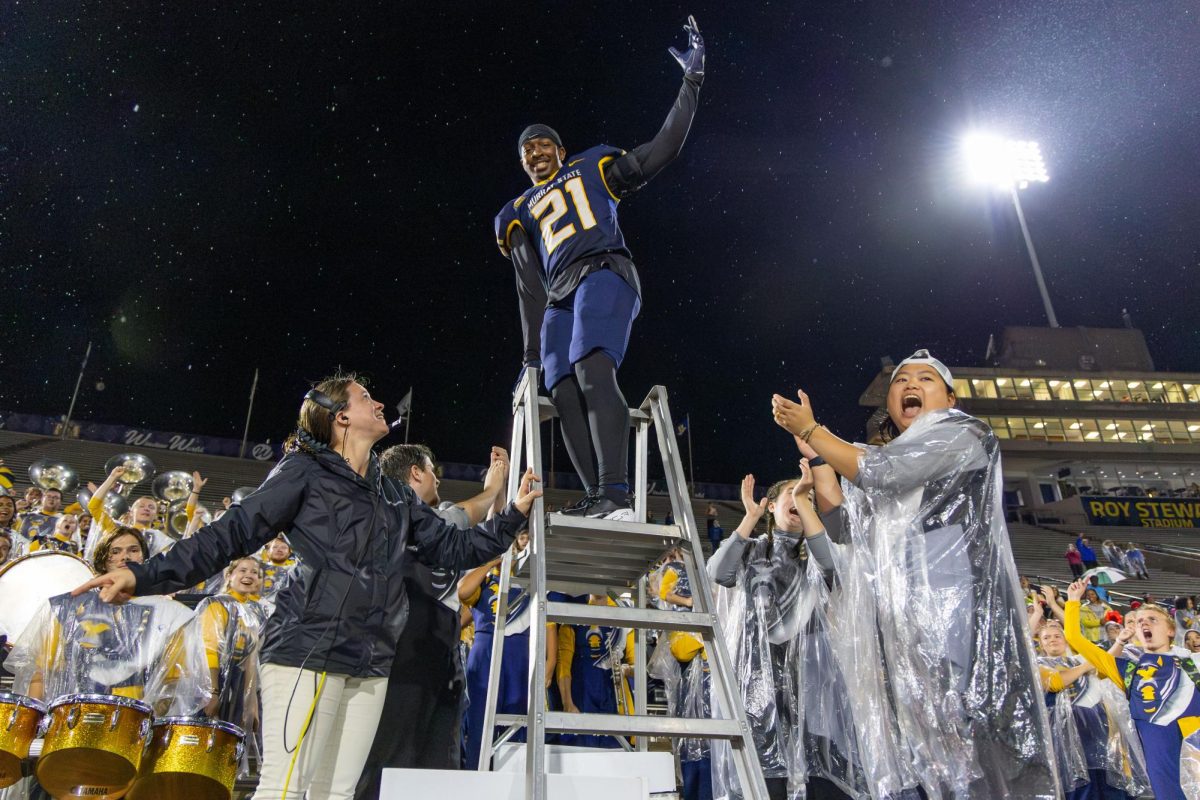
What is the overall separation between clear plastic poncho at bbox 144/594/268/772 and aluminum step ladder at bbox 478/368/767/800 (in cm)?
232

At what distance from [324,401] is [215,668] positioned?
10.2 feet

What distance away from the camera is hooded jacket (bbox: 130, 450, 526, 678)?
2168 millimetres

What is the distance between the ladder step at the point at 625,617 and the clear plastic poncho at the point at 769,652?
1854mm

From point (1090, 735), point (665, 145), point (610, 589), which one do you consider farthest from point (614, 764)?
point (1090, 735)

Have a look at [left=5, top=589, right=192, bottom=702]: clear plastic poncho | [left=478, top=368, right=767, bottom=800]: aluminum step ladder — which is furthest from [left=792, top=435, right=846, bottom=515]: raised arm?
[left=5, top=589, right=192, bottom=702]: clear plastic poncho

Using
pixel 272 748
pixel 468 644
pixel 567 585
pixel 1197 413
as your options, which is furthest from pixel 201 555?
pixel 1197 413

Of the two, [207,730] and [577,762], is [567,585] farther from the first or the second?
[207,730]

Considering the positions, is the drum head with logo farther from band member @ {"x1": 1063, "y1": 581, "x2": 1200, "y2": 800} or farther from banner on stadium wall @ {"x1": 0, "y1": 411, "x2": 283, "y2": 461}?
banner on stadium wall @ {"x1": 0, "y1": 411, "x2": 283, "y2": 461}

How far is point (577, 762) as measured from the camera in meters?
2.39

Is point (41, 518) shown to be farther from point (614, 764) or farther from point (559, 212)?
point (614, 764)

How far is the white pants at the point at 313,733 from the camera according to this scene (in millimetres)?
2061

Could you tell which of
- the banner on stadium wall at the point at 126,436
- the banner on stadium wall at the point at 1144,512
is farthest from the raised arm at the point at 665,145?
the banner on stadium wall at the point at 1144,512

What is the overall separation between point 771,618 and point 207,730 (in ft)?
9.49

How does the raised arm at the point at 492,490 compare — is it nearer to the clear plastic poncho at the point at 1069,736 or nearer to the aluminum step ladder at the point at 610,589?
the aluminum step ladder at the point at 610,589
